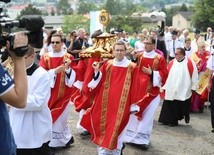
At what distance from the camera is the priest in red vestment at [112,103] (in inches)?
244

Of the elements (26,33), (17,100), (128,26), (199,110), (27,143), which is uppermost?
(26,33)

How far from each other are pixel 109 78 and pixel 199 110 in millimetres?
4699

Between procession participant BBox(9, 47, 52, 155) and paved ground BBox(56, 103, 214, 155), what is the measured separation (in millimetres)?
2387

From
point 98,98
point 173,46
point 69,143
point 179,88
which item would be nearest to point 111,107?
point 98,98

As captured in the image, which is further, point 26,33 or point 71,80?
point 71,80

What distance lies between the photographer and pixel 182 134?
834 cm

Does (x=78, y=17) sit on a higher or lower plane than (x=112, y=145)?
lower

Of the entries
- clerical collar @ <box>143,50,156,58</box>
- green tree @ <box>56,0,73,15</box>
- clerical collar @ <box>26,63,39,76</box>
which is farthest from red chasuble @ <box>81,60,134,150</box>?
green tree @ <box>56,0,73,15</box>

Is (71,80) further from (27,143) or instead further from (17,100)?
(17,100)

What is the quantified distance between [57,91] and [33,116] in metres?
2.23

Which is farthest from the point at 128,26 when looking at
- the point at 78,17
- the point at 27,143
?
the point at 27,143

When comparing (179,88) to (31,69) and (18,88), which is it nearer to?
(31,69)

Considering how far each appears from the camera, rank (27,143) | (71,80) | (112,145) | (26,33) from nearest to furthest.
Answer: (26,33) < (27,143) < (112,145) < (71,80)

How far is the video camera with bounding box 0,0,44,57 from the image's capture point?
2674 millimetres
